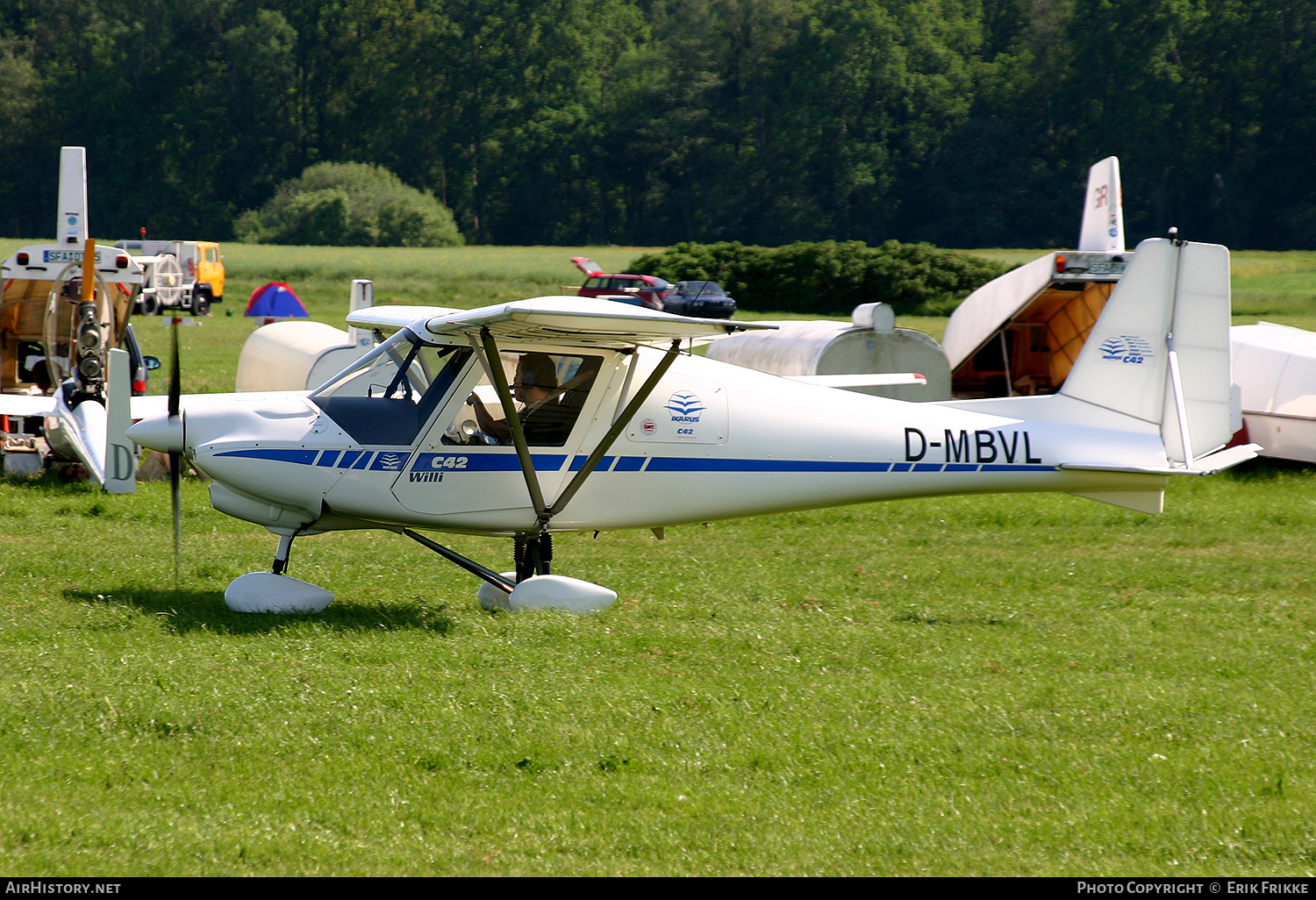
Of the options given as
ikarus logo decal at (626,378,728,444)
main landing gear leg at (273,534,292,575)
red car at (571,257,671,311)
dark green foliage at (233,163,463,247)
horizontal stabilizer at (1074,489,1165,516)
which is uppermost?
dark green foliage at (233,163,463,247)

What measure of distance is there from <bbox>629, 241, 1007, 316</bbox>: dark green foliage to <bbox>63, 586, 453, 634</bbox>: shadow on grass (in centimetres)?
3702

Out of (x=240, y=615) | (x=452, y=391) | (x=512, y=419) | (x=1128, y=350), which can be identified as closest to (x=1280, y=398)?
(x=1128, y=350)

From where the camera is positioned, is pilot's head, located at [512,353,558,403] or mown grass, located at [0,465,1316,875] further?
pilot's head, located at [512,353,558,403]

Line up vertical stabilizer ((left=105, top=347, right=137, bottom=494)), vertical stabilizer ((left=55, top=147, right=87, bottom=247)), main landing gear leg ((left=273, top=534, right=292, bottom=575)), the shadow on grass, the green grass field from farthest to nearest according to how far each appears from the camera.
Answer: vertical stabilizer ((left=55, top=147, right=87, bottom=247)) → main landing gear leg ((left=273, top=534, right=292, bottom=575)) → vertical stabilizer ((left=105, top=347, right=137, bottom=494)) → the shadow on grass → the green grass field

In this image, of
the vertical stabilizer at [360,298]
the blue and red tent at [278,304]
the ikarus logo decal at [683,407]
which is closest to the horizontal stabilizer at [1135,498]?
the ikarus logo decal at [683,407]

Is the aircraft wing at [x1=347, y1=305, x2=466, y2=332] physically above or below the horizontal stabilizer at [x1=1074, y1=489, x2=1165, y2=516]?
above

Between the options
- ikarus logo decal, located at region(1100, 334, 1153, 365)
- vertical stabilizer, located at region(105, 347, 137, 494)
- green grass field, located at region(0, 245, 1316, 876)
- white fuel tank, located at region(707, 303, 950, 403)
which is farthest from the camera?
white fuel tank, located at region(707, 303, 950, 403)

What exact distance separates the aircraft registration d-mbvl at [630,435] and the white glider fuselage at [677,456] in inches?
0.5

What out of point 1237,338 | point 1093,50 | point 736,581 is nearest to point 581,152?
point 1093,50

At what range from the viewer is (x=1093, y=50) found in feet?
287

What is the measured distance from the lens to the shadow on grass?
8.10 metres

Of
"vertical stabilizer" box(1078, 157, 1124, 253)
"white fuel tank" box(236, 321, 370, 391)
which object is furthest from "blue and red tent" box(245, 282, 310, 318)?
"vertical stabilizer" box(1078, 157, 1124, 253)

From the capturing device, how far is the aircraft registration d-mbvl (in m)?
8.54

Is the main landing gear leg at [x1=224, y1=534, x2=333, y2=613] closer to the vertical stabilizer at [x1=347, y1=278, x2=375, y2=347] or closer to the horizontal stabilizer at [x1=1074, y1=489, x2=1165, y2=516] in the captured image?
the horizontal stabilizer at [x1=1074, y1=489, x2=1165, y2=516]
